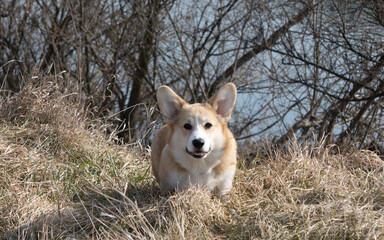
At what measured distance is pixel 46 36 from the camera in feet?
30.7

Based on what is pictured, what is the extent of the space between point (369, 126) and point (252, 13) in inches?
89.8

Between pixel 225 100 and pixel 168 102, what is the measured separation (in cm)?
47

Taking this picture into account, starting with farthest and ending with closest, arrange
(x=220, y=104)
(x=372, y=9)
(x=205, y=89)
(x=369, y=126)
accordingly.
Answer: (x=205, y=89), (x=369, y=126), (x=372, y=9), (x=220, y=104)

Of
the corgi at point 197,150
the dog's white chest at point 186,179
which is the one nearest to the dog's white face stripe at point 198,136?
the corgi at point 197,150

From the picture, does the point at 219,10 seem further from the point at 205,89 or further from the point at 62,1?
the point at 62,1

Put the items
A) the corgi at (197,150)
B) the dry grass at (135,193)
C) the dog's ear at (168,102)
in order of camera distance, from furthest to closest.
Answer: the dog's ear at (168,102)
the corgi at (197,150)
the dry grass at (135,193)

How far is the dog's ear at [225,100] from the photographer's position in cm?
395

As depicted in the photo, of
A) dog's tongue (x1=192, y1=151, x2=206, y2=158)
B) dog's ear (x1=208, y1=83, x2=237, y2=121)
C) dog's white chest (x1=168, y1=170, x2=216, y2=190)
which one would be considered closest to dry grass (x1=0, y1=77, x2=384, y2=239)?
dog's white chest (x1=168, y1=170, x2=216, y2=190)

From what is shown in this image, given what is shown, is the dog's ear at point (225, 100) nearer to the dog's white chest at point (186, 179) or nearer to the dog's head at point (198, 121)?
the dog's head at point (198, 121)

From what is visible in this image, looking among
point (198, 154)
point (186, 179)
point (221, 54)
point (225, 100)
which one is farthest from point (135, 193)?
point (221, 54)

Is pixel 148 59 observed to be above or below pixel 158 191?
above

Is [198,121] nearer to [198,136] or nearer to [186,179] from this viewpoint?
[198,136]

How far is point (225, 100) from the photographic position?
399 centimetres

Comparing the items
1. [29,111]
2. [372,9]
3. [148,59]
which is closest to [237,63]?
[148,59]
